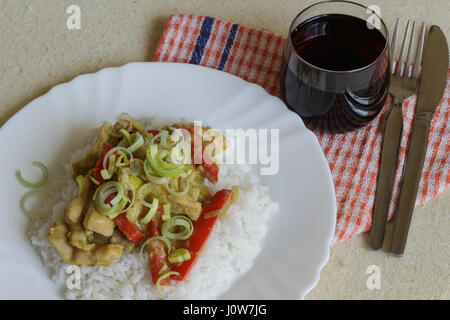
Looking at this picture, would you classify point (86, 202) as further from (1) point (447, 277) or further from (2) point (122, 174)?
(1) point (447, 277)

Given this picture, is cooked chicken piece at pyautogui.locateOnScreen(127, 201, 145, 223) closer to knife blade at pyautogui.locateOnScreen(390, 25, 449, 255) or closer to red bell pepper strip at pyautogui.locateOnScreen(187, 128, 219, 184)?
red bell pepper strip at pyautogui.locateOnScreen(187, 128, 219, 184)

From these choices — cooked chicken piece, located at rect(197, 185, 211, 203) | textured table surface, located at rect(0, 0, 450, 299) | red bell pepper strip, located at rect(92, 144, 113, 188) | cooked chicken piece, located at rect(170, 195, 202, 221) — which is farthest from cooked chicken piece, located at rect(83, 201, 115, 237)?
textured table surface, located at rect(0, 0, 450, 299)

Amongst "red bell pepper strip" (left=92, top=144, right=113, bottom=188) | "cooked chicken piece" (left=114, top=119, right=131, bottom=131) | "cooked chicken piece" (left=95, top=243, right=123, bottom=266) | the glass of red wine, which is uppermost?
the glass of red wine

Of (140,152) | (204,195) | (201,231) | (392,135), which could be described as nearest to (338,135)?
(392,135)

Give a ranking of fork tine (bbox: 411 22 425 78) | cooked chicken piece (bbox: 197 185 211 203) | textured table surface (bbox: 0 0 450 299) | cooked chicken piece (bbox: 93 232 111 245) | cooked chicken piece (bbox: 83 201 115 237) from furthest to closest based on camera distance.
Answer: textured table surface (bbox: 0 0 450 299), fork tine (bbox: 411 22 425 78), cooked chicken piece (bbox: 197 185 211 203), cooked chicken piece (bbox: 93 232 111 245), cooked chicken piece (bbox: 83 201 115 237)

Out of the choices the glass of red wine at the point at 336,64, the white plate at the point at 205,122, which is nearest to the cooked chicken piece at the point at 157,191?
the white plate at the point at 205,122

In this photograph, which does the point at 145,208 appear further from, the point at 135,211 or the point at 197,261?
the point at 197,261

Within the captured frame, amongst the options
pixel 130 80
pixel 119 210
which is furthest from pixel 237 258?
pixel 130 80
